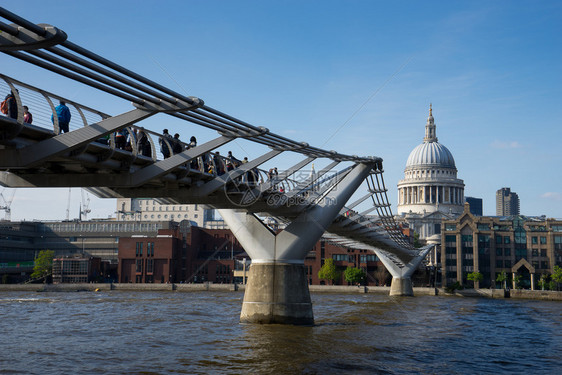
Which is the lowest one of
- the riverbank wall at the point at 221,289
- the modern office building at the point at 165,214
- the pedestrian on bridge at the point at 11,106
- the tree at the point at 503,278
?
the riverbank wall at the point at 221,289

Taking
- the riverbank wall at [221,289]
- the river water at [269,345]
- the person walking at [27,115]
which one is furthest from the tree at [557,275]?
the person walking at [27,115]

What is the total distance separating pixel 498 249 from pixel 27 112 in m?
96.1

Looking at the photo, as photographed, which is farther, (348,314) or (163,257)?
(163,257)

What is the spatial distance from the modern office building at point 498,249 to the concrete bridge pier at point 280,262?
70.8 m

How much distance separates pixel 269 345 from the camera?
2692 cm

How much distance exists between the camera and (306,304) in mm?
34625

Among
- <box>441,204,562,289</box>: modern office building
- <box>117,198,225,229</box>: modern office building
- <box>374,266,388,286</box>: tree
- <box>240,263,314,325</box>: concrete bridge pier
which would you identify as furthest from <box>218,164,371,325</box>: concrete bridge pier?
<box>117,198,225,229</box>: modern office building

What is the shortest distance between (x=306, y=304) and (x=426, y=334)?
666cm

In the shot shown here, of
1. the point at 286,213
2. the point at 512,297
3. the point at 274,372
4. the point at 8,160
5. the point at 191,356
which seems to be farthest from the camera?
the point at 512,297

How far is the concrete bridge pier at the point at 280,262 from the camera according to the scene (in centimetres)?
3384

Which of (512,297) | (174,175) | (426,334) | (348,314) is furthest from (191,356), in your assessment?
(512,297)

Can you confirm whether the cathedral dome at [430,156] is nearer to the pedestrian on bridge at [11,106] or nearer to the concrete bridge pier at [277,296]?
the concrete bridge pier at [277,296]

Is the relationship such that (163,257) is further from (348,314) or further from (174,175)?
(174,175)

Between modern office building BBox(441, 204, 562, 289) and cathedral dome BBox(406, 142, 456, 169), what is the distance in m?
73.6
